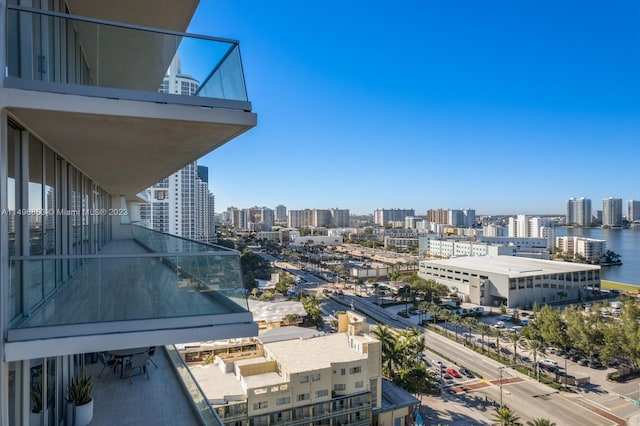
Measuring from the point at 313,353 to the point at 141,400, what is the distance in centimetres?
1216

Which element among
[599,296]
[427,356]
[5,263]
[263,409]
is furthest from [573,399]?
[599,296]

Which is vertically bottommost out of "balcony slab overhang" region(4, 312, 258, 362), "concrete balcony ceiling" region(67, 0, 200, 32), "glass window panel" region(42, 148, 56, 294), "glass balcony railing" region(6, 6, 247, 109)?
"balcony slab overhang" region(4, 312, 258, 362)

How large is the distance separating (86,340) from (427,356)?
27.0m

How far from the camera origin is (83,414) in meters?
4.49

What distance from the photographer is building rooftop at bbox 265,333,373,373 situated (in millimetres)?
15562

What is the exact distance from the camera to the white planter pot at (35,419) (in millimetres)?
3424

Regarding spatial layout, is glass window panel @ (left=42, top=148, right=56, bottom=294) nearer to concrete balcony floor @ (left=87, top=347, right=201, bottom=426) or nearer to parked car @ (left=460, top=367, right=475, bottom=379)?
concrete balcony floor @ (left=87, top=347, right=201, bottom=426)

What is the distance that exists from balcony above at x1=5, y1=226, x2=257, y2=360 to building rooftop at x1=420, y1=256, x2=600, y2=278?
45525 millimetres

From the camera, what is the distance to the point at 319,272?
63594 millimetres

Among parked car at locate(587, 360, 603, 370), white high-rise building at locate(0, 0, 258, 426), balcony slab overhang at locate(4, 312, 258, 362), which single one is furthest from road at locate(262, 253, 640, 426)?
white high-rise building at locate(0, 0, 258, 426)

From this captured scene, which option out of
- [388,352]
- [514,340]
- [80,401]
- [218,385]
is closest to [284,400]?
[218,385]

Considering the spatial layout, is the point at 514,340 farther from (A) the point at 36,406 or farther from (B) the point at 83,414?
(A) the point at 36,406

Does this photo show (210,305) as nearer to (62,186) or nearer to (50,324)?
(50,324)

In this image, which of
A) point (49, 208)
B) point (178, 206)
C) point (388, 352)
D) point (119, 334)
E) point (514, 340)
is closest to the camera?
point (119, 334)
